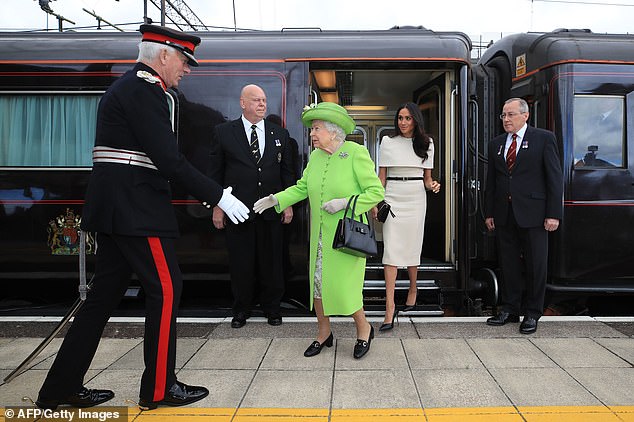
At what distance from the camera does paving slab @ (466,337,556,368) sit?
366 centimetres

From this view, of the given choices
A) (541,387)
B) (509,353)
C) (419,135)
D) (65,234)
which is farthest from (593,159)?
(65,234)

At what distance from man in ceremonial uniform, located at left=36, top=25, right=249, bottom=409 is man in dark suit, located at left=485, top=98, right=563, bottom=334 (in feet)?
8.94

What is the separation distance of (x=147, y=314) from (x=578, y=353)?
298 centimetres

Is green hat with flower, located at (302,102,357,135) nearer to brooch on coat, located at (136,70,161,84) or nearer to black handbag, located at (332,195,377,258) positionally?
black handbag, located at (332,195,377,258)

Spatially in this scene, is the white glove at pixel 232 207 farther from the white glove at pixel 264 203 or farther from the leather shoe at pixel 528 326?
the leather shoe at pixel 528 326

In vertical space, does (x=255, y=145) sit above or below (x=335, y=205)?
above

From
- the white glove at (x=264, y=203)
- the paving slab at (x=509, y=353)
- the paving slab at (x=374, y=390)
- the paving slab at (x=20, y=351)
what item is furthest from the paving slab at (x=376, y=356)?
the paving slab at (x=20, y=351)

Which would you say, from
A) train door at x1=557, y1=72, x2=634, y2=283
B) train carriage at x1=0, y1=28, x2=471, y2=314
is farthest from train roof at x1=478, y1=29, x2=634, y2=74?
train carriage at x1=0, y1=28, x2=471, y2=314

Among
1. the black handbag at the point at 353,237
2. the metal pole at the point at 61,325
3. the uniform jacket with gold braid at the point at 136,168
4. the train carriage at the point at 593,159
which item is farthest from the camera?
the train carriage at the point at 593,159

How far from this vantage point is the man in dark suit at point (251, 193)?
186 inches

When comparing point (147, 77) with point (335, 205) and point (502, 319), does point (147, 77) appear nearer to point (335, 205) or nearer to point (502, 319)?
point (335, 205)

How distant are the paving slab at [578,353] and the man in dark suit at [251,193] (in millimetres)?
2167

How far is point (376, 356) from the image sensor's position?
383 cm

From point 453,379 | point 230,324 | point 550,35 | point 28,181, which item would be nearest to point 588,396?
point 453,379
